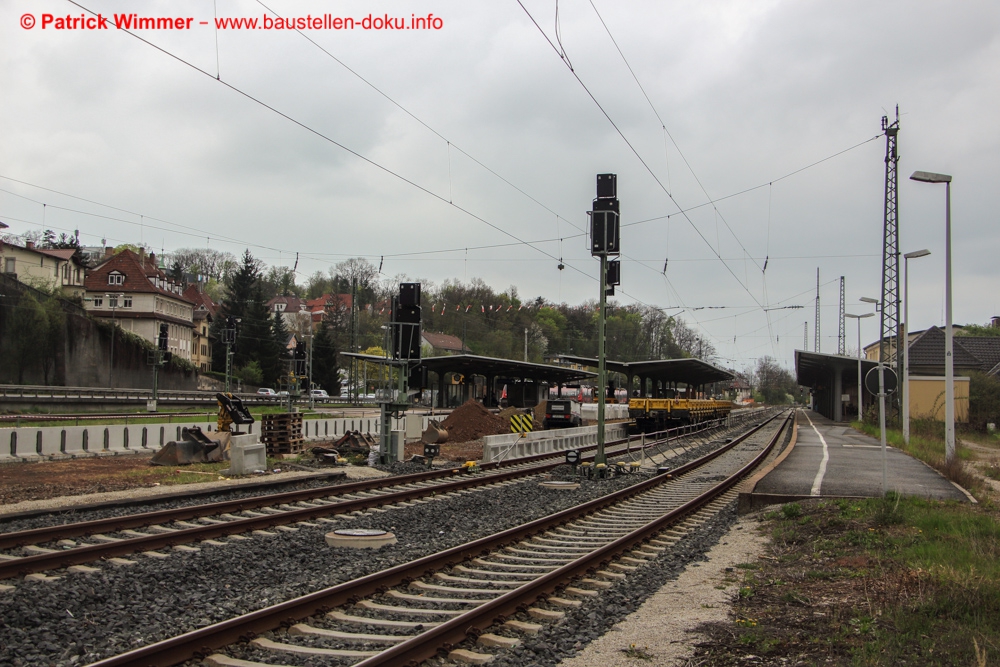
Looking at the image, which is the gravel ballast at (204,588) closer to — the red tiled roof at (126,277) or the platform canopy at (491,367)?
the platform canopy at (491,367)

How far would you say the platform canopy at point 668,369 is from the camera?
132 feet

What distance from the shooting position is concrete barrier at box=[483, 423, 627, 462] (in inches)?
907

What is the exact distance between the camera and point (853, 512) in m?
12.1

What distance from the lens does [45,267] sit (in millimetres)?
71438

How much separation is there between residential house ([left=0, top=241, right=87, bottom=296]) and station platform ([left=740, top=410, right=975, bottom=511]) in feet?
197

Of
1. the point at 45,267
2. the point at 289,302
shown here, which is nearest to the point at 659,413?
the point at 45,267

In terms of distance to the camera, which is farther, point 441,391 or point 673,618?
point 441,391

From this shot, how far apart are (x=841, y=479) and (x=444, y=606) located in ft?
42.2

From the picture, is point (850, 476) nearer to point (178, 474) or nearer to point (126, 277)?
point (178, 474)

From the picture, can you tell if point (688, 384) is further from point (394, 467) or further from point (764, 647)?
point (764, 647)

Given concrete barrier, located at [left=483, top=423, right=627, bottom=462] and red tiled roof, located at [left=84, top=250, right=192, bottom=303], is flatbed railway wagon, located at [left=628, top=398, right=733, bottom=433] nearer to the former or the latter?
Answer: concrete barrier, located at [left=483, top=423, right=627, bottom=462]

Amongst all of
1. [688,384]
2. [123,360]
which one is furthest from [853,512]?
[123,360]

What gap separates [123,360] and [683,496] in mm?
57965

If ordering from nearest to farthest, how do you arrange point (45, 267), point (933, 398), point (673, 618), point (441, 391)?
point (673, 618) → point (933, 398) → point (441, 391) → point (45, 267)
